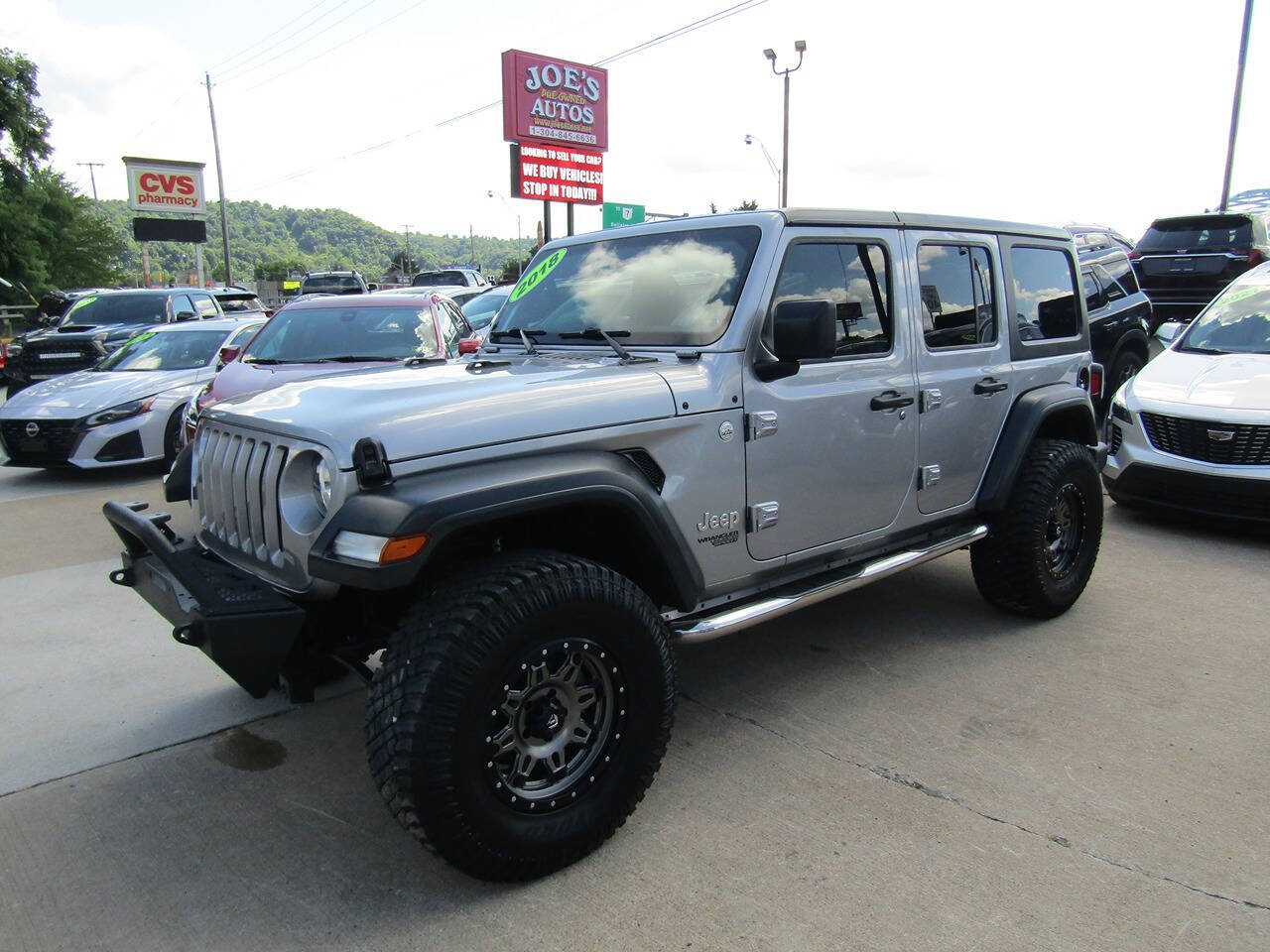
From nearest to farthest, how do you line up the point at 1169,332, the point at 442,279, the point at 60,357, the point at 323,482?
the point at 323,482 < the point at 1169,332 < the point at 60,357 < the point at 442,279

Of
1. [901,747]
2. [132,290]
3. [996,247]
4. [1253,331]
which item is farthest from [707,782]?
[132,290]

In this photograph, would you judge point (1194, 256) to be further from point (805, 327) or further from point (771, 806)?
point (771, 806)

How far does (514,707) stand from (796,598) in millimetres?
1276

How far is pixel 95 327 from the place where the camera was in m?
13.3

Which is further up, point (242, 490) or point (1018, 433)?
point (242, 490)

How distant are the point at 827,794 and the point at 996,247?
283 cm

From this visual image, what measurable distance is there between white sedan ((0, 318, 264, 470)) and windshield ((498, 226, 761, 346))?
5.74 metres

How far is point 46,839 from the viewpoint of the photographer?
2.89 metres

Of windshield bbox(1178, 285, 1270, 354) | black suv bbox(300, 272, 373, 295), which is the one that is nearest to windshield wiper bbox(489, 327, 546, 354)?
windshield bbox(1178, 285, 1270, 354)

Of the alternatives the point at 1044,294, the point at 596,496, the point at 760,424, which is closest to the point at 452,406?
the point at 596,496

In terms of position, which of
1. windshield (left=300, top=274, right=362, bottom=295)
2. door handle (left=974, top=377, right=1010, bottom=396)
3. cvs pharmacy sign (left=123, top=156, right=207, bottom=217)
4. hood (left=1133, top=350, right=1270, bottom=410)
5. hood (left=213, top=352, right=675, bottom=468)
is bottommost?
hood (left=1133, top=350, right=1270, bottom=410)

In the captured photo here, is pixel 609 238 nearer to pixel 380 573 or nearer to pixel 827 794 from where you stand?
pixel 380 573

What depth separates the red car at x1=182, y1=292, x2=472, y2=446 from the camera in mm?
7141

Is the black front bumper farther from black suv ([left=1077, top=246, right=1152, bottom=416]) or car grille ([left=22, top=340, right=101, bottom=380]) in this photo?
car grille ([left=22, top=340, right=101, bottom=380])
